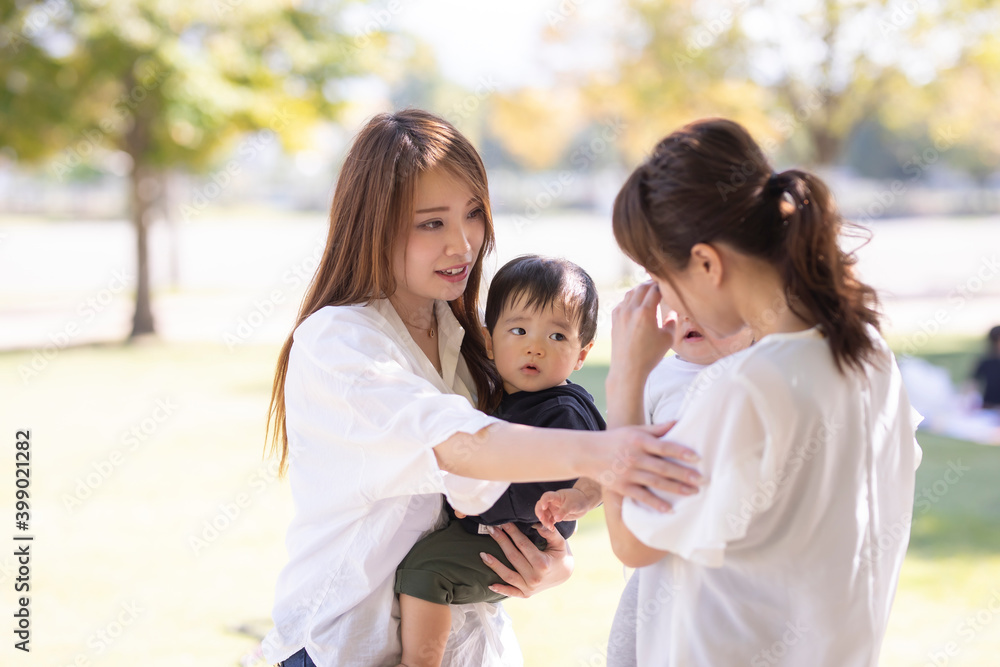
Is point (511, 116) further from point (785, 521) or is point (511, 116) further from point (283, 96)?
point (785, 521)

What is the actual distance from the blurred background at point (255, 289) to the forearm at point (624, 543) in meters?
0.65

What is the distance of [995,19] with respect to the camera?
1170cm

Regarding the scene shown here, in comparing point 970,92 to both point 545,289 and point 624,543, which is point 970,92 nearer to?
point 545,289

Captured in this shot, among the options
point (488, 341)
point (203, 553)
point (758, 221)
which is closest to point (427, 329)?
point (488, 341)

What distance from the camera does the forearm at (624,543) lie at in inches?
64.3

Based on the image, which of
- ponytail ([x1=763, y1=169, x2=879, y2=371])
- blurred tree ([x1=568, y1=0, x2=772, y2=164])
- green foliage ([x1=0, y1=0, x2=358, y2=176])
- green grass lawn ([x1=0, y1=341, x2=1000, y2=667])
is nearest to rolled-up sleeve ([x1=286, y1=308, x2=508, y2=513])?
ponytail ([x1=763, y1=169, x2=879, y2=371])

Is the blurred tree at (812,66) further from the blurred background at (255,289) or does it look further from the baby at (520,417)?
the baby at (520,417)

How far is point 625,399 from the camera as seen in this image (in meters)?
1.76

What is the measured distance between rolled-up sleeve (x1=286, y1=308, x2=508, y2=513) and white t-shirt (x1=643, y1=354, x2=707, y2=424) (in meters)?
0.47

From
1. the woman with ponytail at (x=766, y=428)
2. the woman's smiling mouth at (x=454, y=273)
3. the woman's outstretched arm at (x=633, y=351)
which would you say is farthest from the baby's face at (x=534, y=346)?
the woman with ponytail at (x=766, y=428)

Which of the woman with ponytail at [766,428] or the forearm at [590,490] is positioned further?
the forearm at [590,490]

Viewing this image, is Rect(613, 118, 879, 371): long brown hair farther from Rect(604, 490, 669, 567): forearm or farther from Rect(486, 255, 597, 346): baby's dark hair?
Rect(486, 255, 597, 346): baby's dark hair

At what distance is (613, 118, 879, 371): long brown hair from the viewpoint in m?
1.57

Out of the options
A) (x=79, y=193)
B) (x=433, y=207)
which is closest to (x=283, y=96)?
(x=433, y=207)
